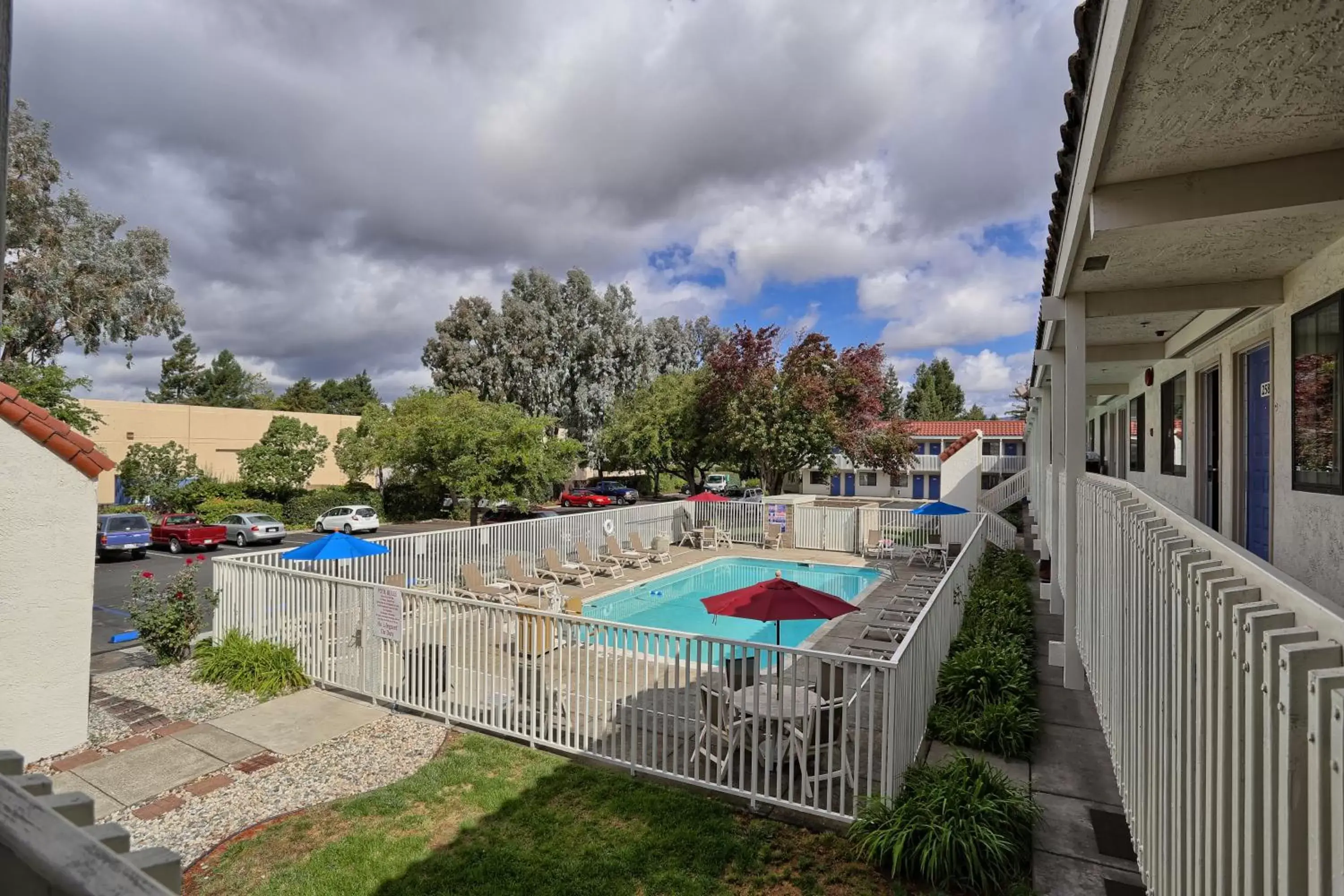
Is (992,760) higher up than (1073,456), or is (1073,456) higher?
(1073,456)

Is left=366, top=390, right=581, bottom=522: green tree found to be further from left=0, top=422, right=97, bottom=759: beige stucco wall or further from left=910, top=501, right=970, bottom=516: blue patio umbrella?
left=0, top=422, right=97, bottom=759: beige stucco wall

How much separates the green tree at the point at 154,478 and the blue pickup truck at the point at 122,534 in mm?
8203

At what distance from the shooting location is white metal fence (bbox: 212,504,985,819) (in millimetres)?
5566

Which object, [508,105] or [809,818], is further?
[508,105]

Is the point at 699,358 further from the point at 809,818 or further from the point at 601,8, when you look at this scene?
the point at 809,818

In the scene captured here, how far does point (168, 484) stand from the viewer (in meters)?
27.8

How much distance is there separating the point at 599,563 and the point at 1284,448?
48.1 ft

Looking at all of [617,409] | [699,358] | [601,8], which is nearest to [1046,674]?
[601,8]

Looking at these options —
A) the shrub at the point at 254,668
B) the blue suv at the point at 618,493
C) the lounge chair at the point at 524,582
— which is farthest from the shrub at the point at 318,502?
the shrub at the point at 254,668

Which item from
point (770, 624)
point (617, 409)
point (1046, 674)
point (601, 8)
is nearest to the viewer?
point (1046, 674)

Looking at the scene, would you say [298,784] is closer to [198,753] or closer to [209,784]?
[209,784]

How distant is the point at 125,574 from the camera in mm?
17641

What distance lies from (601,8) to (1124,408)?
13.9 meters

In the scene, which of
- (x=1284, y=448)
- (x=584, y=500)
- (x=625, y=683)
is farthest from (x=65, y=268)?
(x=1284, y=448)
